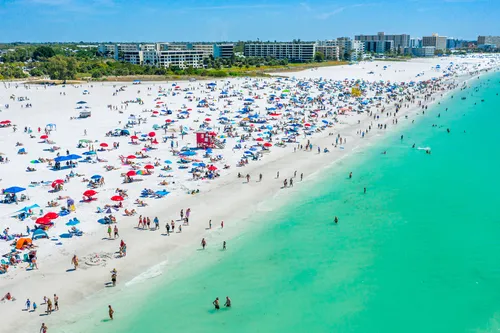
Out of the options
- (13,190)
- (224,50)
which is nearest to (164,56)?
(224,50)

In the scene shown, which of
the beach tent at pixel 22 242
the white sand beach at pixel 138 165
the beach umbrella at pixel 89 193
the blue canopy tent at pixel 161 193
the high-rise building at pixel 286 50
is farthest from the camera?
the high-rise building at pixel 286 50

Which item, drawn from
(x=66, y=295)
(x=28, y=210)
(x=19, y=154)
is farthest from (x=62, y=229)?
(x=19, y=154)

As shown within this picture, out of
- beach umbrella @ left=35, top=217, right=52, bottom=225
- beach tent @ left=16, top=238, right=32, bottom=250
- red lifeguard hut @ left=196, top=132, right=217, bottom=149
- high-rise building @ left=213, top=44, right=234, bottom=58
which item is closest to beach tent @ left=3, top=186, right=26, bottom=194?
beach umbrella @ left=35, top=217, right=52, bottom=225

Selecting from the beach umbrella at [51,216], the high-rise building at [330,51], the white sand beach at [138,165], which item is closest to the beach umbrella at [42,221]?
the white sand beach at [138,165]

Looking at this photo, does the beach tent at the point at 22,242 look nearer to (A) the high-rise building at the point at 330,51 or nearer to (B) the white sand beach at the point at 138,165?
(B) the white sand beach at the point at 138,165

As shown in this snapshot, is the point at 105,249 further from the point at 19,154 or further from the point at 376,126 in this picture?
the point at 376,126
